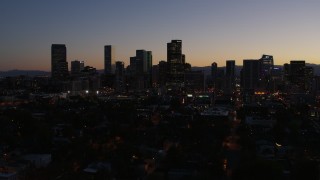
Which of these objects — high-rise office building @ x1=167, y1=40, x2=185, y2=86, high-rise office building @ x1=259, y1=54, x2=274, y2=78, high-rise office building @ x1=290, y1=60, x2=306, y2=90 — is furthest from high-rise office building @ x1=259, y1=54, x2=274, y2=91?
high-rise office building @ x1=167, y1=40, x2=185, y2=86

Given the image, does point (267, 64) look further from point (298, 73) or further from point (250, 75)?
point (298, 73)

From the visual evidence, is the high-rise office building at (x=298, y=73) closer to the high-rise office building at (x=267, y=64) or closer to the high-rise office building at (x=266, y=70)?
the high-rise office building at (x=266, y=70)

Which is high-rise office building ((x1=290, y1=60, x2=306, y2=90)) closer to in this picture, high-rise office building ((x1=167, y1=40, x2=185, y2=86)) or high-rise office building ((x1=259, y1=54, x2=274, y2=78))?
high-rise office building ((x1=259, y1=54, x2=274, y2=78))

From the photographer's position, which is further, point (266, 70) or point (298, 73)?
point (266, 70)

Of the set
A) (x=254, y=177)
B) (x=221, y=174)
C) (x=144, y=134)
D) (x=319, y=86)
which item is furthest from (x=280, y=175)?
(x=319, y=86)

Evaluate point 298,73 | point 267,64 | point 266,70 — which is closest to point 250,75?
point 298,73

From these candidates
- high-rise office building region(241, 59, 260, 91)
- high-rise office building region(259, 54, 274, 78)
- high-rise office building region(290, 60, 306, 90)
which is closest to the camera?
high-rise office building region(290, 60, 306, 90)

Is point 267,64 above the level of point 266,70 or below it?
above

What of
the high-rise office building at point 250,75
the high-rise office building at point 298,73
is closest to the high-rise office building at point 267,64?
the high-rise office building at point 250,75
